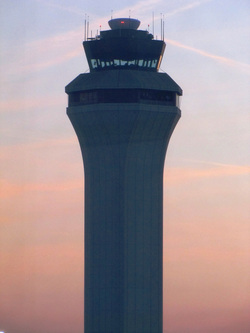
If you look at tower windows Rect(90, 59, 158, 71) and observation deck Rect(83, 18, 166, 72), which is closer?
observation deck Rect(83, 18, 166, 72)

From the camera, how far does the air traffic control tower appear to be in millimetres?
152375

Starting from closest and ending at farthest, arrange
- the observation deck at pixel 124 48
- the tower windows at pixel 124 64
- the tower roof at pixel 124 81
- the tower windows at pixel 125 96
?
the tower windows at pixel 125 96 → the tower roof at pixel 124 81 → the observation deck at pixel 124 48 → the tower windows at pixel 124 64

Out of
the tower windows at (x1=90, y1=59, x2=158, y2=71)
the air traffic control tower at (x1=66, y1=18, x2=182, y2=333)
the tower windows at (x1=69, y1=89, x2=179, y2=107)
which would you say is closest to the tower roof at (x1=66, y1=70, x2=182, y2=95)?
the air traffic control tower at (x1=66, y1=18, x2=182, y2=333)

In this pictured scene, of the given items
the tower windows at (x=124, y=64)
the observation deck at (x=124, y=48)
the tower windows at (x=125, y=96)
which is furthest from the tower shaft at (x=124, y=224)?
the observation deck at (x=124, y=48)

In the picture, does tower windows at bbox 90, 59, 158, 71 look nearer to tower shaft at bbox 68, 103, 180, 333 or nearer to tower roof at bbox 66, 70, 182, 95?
tower roof at bbox 66, 70, 182, 95

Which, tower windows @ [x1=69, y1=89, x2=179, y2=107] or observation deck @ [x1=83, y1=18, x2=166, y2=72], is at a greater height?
Result: observation deck @ [x1=83, y1=18, x2=166, y2=72]

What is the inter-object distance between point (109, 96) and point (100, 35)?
25.6 ft

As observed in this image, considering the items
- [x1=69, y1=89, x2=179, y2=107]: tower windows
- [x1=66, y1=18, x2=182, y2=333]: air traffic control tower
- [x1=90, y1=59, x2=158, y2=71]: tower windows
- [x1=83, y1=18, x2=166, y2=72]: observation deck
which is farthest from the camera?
[x1=90, y1=59, x2=158, y2=71]: tower windows

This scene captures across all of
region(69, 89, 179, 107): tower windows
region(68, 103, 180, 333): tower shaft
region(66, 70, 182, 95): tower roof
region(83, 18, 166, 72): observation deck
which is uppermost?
region(83, 18, 166, 72): observation deck

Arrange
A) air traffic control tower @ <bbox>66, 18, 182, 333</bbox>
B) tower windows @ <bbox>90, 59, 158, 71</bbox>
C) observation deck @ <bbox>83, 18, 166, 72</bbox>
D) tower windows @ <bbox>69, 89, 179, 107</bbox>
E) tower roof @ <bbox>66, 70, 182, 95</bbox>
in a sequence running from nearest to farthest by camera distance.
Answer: tower windows @ <bbox>69, 89, 179, 107</bbox>
tower roof @ <bbox>66, 70, 182, 95</bbox>
air traffic control tower @ <bbox>66, 18, 182, 333</bbox>
observation deck @ <bbox>83, 18, 166, 72</bbox>
tower windows @ <bbox>90, 59, 158, 71</bbox>

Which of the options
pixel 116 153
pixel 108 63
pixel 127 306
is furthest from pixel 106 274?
pixel 108 63

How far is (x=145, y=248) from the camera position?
154375mm

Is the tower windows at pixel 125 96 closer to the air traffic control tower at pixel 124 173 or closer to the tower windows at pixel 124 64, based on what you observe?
the air traffic control tower at pixel 124 173

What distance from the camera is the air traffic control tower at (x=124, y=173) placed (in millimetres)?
152375
